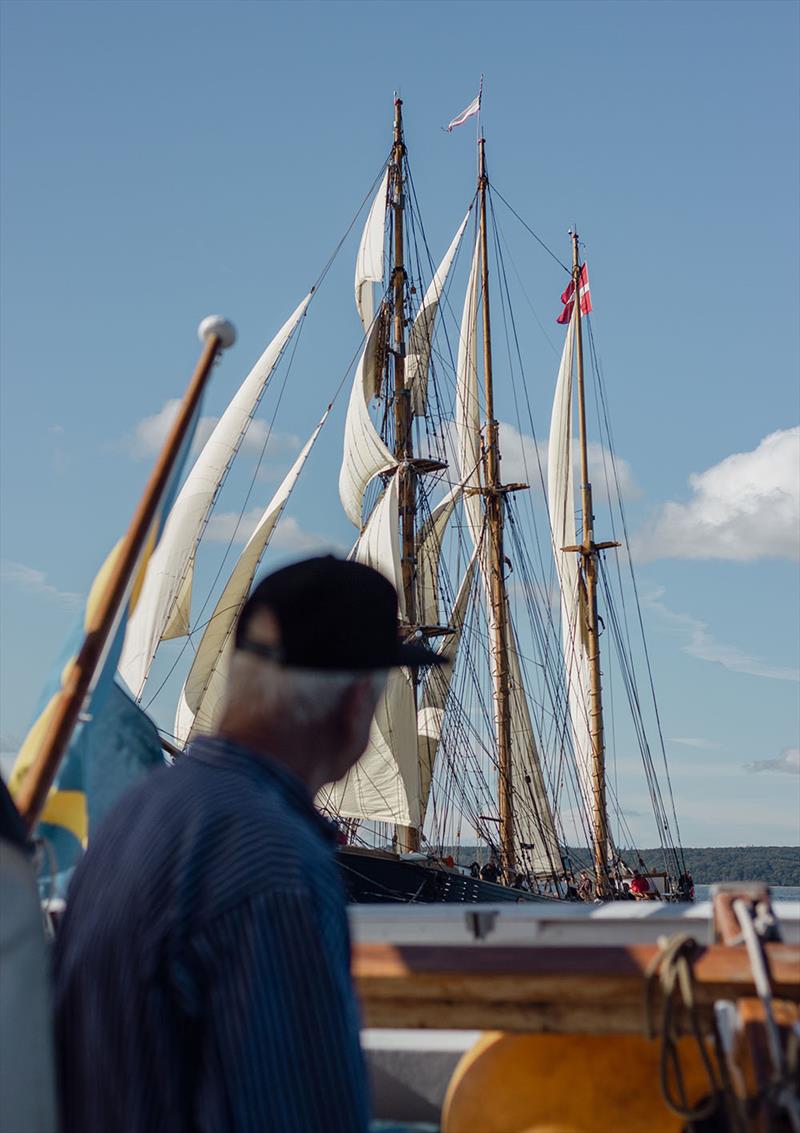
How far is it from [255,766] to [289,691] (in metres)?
0.13

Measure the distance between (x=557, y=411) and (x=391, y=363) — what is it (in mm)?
11488

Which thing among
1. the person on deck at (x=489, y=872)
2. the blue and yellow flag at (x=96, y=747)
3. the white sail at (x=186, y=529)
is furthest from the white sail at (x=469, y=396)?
the blue and yellow flag at (x=96, y=747)

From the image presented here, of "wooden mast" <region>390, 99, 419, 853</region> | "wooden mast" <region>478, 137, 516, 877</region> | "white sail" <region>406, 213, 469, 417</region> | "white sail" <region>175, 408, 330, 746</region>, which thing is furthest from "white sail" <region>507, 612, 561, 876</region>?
"white sail" <region>175, 408, 330, 746</region>

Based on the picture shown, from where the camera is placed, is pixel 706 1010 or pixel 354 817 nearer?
pixel 706 1010

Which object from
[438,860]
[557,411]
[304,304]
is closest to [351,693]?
[438,860]

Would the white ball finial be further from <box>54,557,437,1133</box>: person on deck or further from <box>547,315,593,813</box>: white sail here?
<box>547,315,593,813</box>: white sail

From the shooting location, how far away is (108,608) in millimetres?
2930

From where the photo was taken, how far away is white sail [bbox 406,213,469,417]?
1718 inches

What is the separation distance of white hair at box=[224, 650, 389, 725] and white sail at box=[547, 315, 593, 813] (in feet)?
149

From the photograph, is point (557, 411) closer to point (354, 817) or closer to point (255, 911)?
point (354, 817)

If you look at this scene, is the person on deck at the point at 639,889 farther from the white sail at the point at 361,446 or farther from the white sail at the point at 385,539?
the white sail at the point at 361,446

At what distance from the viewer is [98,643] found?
9.55 ft

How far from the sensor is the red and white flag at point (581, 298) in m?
48.4

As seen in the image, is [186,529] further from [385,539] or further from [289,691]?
[289,691]
